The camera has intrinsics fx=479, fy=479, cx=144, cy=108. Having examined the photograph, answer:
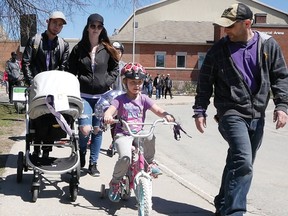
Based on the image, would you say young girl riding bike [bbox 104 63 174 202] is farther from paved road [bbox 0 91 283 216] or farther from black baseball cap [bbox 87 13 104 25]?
black baseball cap [bbox 87 13 104 25]

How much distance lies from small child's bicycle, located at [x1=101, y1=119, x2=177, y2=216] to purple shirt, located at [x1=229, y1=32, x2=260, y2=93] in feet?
2.90

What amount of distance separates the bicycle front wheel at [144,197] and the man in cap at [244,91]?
76cm

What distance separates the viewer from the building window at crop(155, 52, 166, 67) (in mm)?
53469

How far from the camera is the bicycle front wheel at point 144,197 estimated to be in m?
4.57

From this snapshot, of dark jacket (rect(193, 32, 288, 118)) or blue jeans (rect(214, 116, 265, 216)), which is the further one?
dark jacket (rect(193, 32, 288, 118))

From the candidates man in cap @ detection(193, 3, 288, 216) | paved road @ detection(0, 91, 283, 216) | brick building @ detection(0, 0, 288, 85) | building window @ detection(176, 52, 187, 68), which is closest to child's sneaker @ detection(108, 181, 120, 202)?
paved road @ detection(0, 91, 283, 216)

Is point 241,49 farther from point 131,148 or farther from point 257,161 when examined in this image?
point 257,161

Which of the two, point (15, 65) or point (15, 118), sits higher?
point (15, 65)

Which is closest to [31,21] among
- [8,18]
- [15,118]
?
[8,18]

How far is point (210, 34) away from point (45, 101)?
171ft

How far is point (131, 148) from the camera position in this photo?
507cm

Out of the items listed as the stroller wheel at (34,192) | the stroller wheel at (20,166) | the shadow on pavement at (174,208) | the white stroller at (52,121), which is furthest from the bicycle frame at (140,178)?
the stroller wheel at (20,166)

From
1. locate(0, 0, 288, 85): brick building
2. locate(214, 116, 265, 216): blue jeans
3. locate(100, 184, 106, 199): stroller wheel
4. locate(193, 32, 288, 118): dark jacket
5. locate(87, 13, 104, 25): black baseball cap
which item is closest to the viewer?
locate(214, 116, 265, 216): blue jeans

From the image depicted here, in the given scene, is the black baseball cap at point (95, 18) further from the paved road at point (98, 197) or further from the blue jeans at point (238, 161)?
the blue jeans at point (238, 161)
